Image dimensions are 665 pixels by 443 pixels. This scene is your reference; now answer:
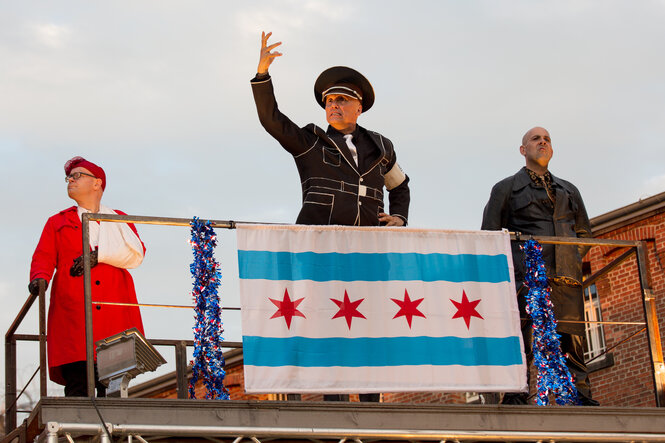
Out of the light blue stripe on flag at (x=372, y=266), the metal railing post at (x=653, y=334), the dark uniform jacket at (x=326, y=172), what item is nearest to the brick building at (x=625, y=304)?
the metal railing post at (x=653, y=334)

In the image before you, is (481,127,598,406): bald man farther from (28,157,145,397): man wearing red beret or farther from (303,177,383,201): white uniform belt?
(28,157,145,397): man wearing red beret

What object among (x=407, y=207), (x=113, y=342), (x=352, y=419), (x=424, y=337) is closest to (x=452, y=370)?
(x=424, y=337)

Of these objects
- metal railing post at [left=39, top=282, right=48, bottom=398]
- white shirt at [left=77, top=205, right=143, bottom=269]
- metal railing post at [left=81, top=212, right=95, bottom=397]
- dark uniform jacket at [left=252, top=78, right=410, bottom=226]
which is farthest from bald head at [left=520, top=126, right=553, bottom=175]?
metal railing post at [left=39, top=282, right=48, bottom=398]

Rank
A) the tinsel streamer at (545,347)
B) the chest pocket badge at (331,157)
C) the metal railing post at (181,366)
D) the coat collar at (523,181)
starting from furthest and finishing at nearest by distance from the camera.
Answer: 1. the metal railing post at (181,366)
2. the coat collar at (523,181)
3. the chest pocket badge at (331,157)
4. the tinsel streamer at (545,347)

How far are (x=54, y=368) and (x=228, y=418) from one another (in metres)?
1.52

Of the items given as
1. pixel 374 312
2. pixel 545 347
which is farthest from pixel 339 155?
pixel 545 347

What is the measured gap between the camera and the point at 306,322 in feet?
26.3

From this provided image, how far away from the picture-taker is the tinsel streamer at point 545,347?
8.45 m

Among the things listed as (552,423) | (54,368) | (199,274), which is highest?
(199,274)

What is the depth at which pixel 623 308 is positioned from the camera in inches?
771

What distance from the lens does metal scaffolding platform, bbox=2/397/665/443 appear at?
7141 millimetres

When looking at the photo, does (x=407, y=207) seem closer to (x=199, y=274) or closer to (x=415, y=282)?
(x=415, y=282)

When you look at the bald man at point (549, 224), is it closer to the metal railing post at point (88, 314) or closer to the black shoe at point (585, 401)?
the black shoe at point (585, 401)

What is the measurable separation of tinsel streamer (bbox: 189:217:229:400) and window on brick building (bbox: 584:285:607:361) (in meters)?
13.1
